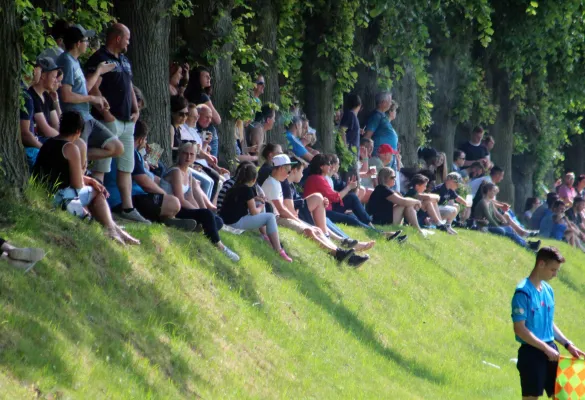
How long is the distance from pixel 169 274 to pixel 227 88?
6908mm

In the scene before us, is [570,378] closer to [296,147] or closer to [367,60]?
[296,147]

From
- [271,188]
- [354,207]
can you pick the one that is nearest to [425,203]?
[354,207]

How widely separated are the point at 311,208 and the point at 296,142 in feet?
10.4

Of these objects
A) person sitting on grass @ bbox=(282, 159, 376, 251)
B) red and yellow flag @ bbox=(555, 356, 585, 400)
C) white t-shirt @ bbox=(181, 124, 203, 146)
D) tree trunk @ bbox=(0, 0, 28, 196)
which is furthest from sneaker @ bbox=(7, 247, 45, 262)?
person sitting on grass @ bbox=(282, 159, 376, 251)

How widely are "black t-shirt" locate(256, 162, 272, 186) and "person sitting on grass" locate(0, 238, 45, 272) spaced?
7.10 metres

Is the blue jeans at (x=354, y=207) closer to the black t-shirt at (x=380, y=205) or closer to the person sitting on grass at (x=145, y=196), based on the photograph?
the black t-shirt at (x=380, y=205)

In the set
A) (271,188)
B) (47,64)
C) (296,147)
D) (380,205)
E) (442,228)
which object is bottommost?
(442,228)

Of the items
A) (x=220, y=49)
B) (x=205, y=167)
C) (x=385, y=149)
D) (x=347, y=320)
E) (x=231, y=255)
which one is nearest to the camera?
(x=231, y=255)

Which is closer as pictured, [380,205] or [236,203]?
[236,203]

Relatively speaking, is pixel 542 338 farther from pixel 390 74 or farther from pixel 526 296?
pixel 390 74

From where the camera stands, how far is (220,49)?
18.0 meters

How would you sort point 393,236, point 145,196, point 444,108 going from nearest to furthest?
1. point 145,196
2. point 393,236
3. point 444,108

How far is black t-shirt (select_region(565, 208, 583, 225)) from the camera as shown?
105 feet

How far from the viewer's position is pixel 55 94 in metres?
12.7
